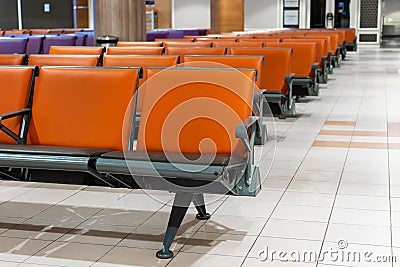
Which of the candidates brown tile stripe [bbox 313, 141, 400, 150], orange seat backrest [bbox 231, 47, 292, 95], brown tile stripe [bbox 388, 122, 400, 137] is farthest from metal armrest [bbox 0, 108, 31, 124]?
brown tile stripe [bbox 388, 122, 400, 137]

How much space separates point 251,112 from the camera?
368cm

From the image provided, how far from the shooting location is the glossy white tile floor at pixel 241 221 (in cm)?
335

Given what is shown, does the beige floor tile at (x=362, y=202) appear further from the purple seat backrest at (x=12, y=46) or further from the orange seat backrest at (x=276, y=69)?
the purple seat backrest at (x=12, y=46)

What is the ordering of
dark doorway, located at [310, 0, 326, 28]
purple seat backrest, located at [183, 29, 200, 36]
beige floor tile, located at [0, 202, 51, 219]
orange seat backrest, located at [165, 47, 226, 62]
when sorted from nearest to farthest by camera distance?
beige floor tile, located at [0, 202, 51, 219] < orange seat backrest, located at [165, 47, 226, 62] < purple seat backrest, located at [183, 29, 200, 36] < dark doorway, located at [310, 0, 326, 28]

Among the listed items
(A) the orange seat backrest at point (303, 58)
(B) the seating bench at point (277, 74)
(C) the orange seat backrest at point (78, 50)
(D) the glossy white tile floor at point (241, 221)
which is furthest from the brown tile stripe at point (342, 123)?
(C) the orange seat backrest at point (78, 50)

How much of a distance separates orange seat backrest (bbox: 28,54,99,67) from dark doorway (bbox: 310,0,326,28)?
24.8 meters

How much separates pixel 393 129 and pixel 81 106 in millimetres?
4183

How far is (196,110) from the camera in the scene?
12.3 feet

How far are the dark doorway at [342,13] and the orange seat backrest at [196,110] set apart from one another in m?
26.7

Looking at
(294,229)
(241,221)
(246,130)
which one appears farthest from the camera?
(241,221)

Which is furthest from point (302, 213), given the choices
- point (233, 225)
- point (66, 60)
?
point (66, 60)

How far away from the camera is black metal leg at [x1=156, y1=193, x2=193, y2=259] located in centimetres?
333

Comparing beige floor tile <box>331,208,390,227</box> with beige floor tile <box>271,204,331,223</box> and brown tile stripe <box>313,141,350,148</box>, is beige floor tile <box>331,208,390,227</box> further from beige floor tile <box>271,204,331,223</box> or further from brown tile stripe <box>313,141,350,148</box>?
brown tile stripe <box>313,141,350,148</box>

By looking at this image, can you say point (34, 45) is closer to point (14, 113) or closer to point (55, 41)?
point (55, 41)
